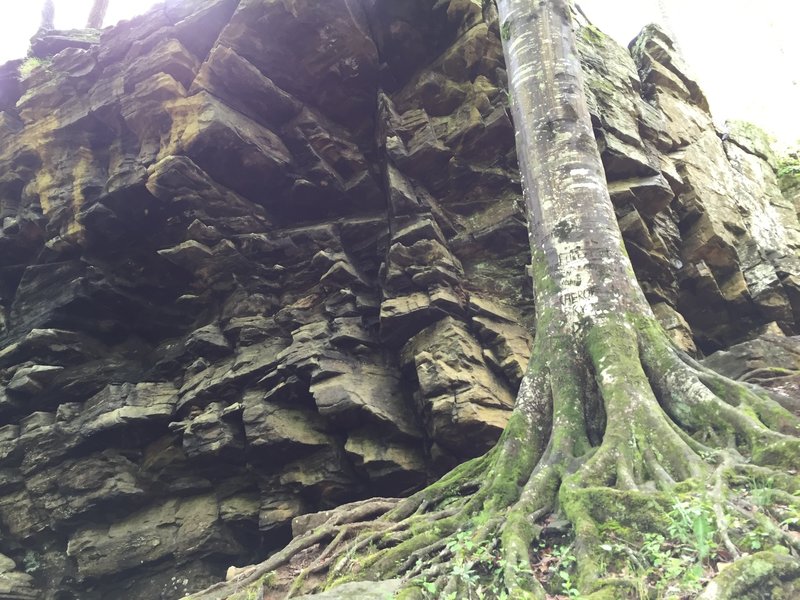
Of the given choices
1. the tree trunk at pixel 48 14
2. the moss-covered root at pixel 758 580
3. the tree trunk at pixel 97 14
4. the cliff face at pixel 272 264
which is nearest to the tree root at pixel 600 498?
the moss-covered root at pixel 758 580

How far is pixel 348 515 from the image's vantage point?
723 cm

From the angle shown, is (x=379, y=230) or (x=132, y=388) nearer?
(x=132, y=388)

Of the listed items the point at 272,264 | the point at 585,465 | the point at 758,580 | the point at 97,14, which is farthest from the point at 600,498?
the point at 97,14

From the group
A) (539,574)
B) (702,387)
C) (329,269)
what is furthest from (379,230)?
(539,574)

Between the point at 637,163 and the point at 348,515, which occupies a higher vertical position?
the point at 637,163

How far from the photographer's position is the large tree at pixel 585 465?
13.0 feet

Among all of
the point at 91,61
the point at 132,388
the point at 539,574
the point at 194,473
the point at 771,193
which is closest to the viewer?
the point at 539,574

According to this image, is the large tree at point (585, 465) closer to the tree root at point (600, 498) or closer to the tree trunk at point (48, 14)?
the tree root at point (600, 498)

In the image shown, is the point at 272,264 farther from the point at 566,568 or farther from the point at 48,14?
the point at 48,14

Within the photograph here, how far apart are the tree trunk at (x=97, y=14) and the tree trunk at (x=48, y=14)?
2.28 m

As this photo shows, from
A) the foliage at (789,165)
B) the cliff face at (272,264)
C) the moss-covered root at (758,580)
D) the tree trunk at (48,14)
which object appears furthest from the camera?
the tree trunk at (48,14)

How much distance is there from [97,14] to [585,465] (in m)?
26.6

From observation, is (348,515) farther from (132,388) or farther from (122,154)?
(122,154)

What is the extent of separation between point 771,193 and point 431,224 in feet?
38.4
